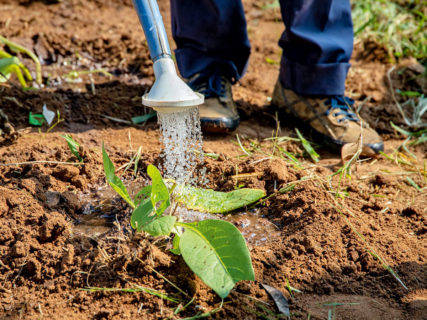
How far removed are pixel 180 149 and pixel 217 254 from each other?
0.79 meters

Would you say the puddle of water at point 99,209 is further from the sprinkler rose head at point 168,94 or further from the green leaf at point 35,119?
the green leaf at point 35,119

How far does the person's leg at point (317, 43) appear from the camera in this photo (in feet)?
7.20

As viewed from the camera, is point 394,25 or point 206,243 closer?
point 206,243

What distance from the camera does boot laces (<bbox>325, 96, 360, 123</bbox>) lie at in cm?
241

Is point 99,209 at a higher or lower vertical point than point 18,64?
lower

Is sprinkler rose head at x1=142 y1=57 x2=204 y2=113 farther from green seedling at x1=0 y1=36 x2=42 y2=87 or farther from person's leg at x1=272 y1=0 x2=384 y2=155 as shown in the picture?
green seedling at x1=0 y1=36 x2=42 y2=87

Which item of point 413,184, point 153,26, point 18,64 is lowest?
point 413,184

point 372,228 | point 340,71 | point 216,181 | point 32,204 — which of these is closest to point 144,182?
point 216,181

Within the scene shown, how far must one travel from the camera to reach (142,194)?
154 centimetres

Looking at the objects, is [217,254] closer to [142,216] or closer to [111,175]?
[142,216]

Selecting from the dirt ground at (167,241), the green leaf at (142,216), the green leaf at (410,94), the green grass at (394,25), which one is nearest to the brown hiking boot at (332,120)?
the dirt ground at (167,241)

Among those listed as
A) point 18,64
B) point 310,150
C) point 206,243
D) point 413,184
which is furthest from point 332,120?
point 18,64

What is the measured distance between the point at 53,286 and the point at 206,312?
18.9 inches

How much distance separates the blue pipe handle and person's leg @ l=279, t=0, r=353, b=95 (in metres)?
0.83
